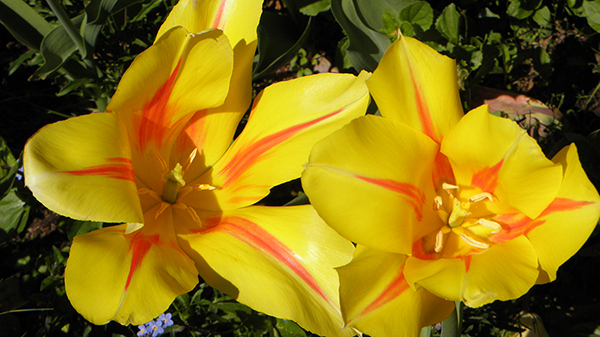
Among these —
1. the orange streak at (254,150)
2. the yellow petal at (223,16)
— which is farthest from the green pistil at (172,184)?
the yellow petal at (223,16)

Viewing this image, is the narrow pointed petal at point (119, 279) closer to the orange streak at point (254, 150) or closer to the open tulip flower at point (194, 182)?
the open tulip flower at point (194, 182)

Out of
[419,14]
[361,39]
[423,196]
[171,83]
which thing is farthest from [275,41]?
[423,196]

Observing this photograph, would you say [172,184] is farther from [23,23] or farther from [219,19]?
[23,23]

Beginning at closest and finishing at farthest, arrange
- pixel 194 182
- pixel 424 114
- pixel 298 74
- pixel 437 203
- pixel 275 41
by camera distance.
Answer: pixel 424 114, pixel 437 203, pixel 194 182, pixel 275 41, pixel 298 74

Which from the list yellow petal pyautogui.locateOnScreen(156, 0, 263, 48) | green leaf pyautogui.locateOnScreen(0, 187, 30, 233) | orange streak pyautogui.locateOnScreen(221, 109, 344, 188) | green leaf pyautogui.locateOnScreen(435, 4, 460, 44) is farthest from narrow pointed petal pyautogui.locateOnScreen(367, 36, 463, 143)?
green leaf pyautogui.locateOnScreen(0, 187, 30, 233)

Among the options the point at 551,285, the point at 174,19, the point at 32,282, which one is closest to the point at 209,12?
the point at 174,19

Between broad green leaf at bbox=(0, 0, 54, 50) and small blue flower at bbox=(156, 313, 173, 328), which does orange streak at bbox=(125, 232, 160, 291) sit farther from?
broad green leaf at bbox=(0, 0, 54, 50)
